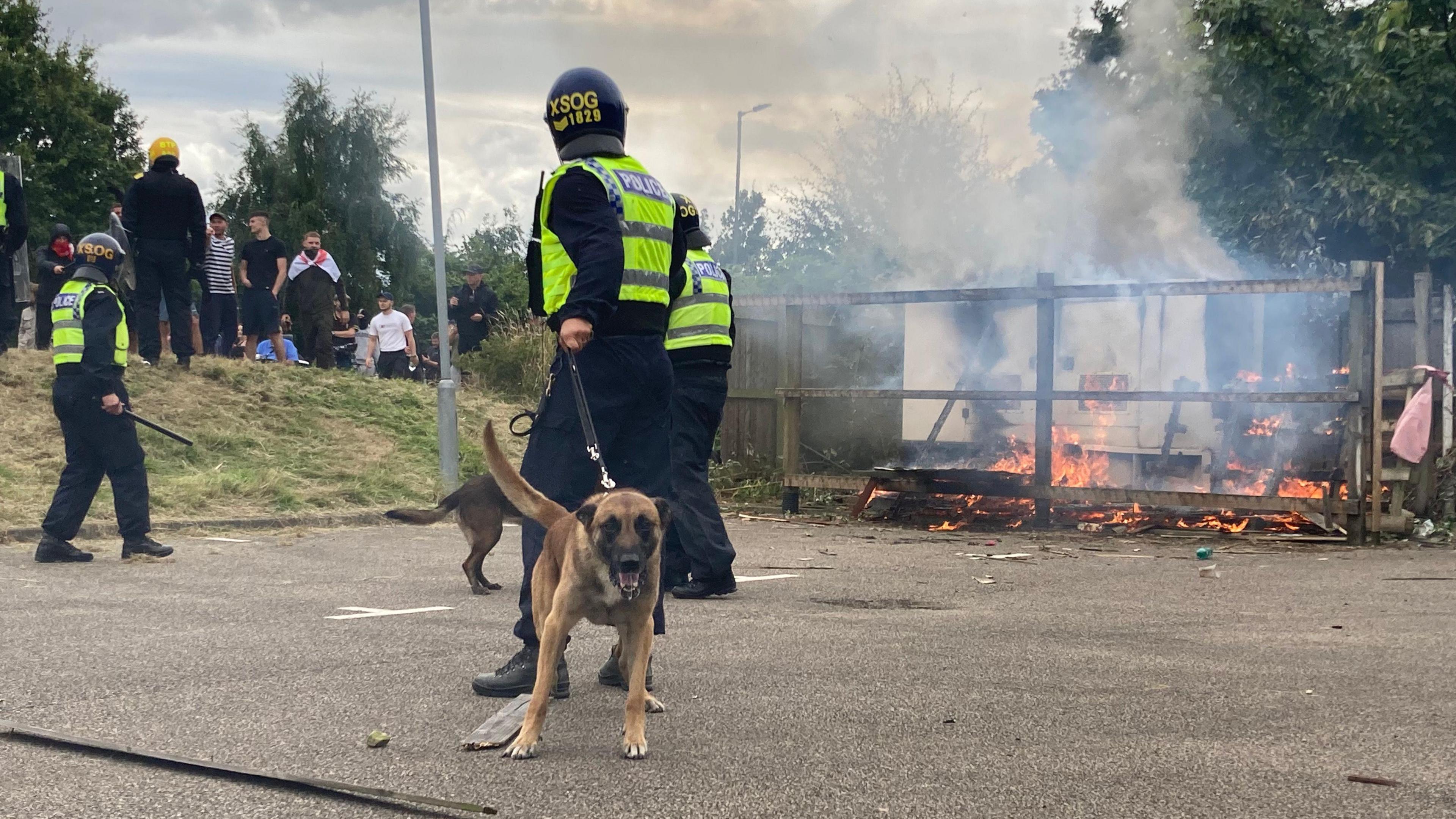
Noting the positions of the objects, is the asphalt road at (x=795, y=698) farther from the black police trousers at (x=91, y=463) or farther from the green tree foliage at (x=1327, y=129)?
the green tree foliage at (x=1327, y=129)

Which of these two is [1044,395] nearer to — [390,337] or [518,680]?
[518,680]

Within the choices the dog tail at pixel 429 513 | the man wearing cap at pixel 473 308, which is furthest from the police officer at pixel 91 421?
the man wearing cap at pixel 473 308

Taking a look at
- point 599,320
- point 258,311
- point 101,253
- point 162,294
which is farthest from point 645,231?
point 258,311

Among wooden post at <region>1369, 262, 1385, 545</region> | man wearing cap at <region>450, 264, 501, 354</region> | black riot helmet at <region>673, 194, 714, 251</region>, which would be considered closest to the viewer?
black riot helmet at <region>673, 194, 714, 251</region>

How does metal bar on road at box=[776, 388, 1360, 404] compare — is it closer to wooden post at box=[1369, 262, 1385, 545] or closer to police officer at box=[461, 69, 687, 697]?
wooden post at box=[1369, 262, 1385, 545]

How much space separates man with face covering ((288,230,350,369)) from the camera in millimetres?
16391

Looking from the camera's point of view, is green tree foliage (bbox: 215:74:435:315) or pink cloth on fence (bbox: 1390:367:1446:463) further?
green tree foliage (bbox: 215:74:435:315)

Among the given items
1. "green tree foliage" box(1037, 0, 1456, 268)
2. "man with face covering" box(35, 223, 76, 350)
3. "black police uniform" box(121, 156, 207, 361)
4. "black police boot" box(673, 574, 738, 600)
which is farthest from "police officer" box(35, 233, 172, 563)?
"green tree foliage" box(1037, 0, 1456, 268)

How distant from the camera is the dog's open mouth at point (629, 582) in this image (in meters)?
4.07

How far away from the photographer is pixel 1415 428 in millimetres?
11000

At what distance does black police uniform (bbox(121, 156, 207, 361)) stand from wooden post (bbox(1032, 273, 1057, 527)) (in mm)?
7941

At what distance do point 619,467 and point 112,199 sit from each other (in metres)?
36.5

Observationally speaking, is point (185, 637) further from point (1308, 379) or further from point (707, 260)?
point (1308, 379)

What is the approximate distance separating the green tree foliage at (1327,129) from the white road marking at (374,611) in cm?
1149
